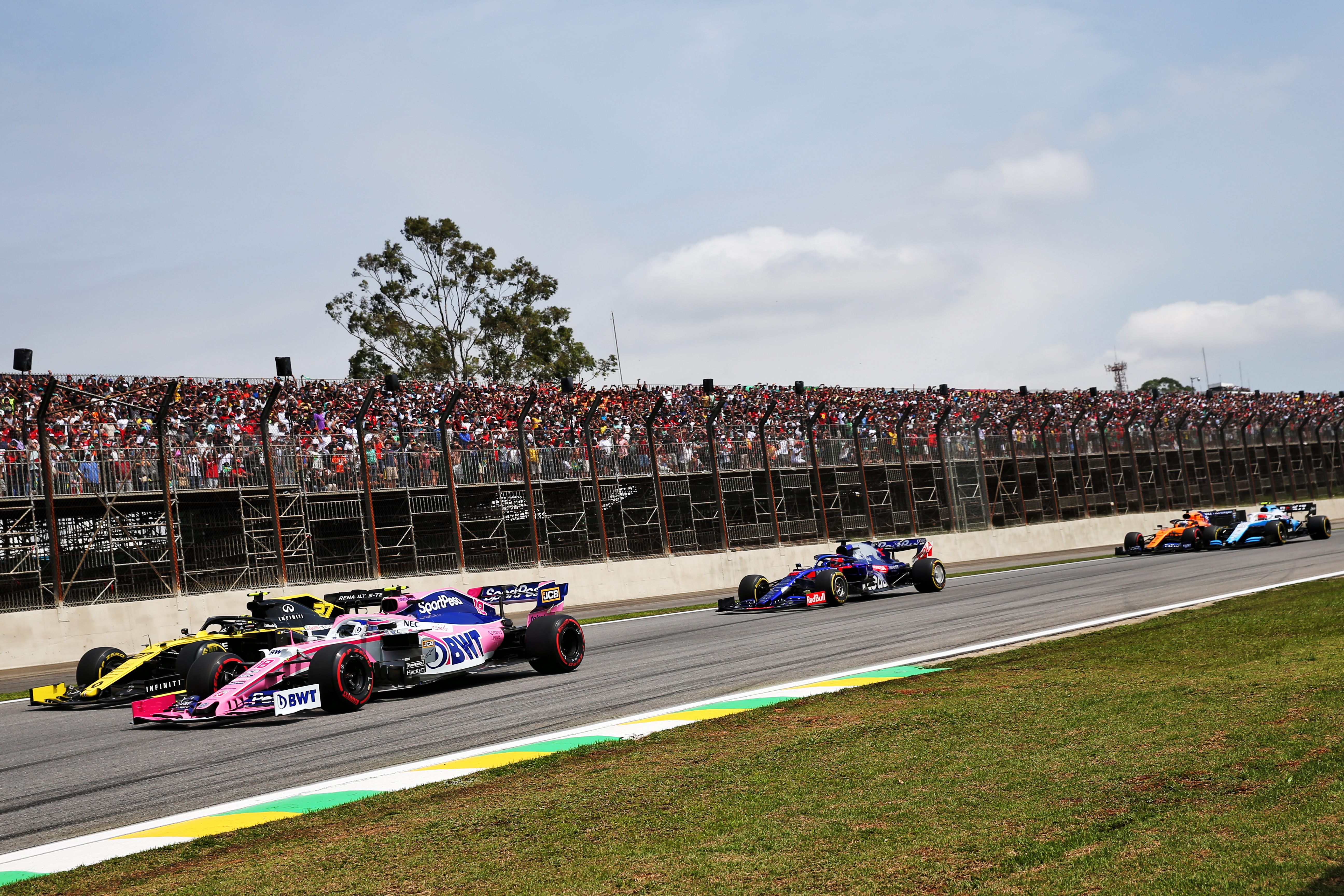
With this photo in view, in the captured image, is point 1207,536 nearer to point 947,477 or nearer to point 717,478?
point 947,477

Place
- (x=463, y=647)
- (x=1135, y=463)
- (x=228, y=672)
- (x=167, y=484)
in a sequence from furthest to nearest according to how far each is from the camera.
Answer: (x=1135, y=463), (x=167, y=484), (x=463, y=647), (x=228, y=672)

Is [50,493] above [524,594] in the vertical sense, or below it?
above

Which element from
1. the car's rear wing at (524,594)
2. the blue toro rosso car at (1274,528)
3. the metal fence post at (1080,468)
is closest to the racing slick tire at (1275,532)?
the blue toro rosso car at (1274,528)

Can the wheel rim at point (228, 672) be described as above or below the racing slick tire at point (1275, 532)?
above

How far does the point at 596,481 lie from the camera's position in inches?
1166

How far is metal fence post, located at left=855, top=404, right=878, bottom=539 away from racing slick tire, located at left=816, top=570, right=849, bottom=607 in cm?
1394

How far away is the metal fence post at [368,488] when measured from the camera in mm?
25141

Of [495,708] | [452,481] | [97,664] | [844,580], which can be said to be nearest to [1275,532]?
[844,580]

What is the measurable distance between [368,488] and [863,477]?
52.6 feet

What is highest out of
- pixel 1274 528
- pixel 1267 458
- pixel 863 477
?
pixel 863 477

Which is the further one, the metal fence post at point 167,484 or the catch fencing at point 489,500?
the metal fence post at point 167,484

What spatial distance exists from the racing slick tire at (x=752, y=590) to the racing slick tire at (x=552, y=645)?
818cm

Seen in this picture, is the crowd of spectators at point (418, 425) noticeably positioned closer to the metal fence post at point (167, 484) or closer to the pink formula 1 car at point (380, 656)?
the metal fence post at point (167, 484)

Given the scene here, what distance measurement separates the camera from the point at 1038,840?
4691 millimetres
